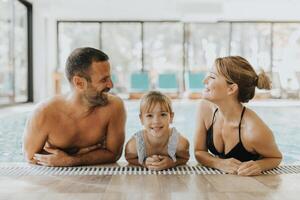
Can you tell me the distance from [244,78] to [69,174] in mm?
1082

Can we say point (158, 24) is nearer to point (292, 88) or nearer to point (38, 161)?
point (292, 88)

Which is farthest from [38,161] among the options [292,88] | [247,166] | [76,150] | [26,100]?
[292,88]

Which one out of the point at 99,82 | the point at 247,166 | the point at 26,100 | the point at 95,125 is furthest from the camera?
the point at 26,100

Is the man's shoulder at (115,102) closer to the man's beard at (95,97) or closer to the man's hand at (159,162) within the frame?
the man's beard at (95,97)

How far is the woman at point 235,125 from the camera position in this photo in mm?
2279

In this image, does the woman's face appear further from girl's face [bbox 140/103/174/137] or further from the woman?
girl's face [bbox 140/103/174/137]

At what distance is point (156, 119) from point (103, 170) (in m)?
0.41

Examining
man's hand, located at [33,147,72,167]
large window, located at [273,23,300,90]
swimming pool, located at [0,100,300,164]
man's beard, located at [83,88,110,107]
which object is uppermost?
large window, located at [273,23,300,90]

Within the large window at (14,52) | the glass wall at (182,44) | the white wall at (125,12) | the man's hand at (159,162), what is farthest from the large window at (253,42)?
the man's hand at (159,162)

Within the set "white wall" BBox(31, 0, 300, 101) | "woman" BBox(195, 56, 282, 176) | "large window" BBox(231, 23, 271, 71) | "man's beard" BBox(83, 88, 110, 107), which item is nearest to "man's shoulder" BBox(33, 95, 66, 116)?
"man's beard" BBox(83, 88, 110, 107)

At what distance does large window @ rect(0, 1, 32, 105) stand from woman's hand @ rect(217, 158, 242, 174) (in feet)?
27.4

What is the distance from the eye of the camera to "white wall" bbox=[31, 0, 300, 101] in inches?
465

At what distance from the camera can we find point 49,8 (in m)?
12.2

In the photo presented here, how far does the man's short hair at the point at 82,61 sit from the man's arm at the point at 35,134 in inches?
Answer: 12.8
